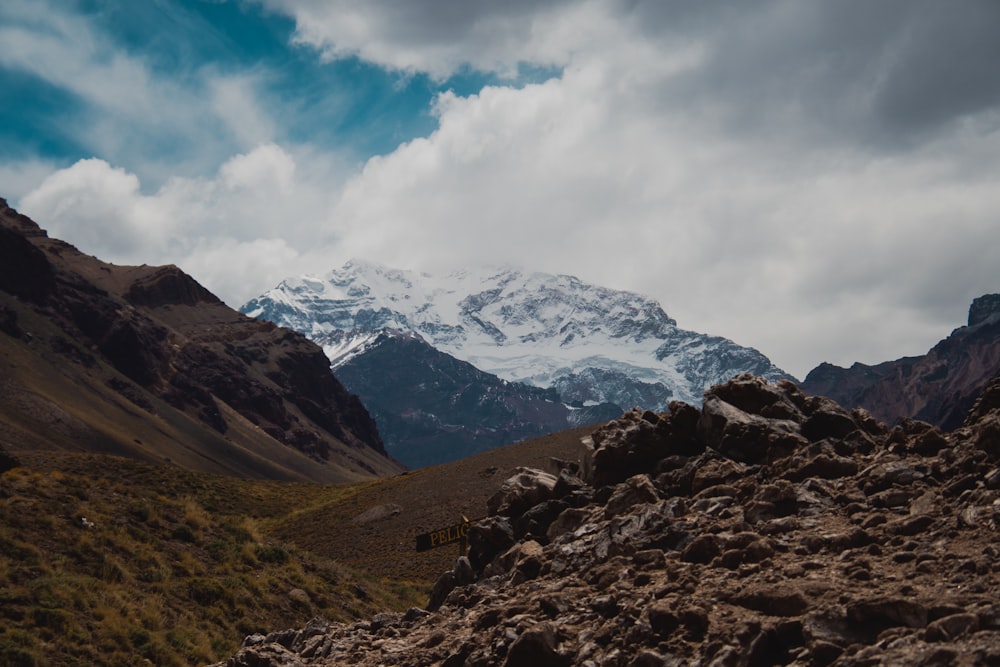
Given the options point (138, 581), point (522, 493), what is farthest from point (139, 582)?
point (522, 493)

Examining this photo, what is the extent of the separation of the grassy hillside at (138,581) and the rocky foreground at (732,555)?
5596mm

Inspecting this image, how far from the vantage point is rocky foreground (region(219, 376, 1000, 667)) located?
10.5m

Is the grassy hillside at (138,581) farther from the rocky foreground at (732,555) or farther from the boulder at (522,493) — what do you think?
the boulder at (522,493)

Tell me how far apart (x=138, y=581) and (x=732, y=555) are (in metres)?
19.9

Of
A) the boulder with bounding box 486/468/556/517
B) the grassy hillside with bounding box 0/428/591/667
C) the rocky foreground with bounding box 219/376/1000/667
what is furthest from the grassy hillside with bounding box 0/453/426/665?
the boulder with bounding box 486/468/556/517

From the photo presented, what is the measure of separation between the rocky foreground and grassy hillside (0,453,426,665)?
220 inches

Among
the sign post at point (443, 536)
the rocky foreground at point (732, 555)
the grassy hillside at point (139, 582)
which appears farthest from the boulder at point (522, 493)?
the grassy hillside at point (139, 582)

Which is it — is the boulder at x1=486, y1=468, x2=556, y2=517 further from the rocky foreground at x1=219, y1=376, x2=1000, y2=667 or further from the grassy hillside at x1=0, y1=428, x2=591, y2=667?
the grassy hillside at x1=0, y1=428, x2=591, y2=667

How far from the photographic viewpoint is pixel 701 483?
56.7 feet

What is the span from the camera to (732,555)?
13422 mm

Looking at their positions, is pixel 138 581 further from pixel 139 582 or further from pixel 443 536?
pixel 443 536

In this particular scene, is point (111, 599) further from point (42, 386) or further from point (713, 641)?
point (42, 386)

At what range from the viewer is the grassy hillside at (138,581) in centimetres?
2194

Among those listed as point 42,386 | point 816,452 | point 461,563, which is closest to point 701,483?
point 816,452
